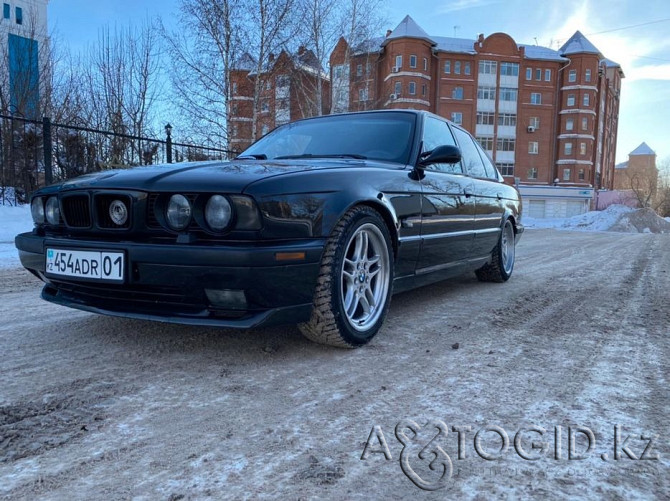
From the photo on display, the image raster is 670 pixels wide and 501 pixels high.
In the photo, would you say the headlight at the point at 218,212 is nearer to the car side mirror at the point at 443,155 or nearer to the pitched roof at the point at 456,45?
the car side mirror at the point at 443,155

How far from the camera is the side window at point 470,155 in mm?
4207

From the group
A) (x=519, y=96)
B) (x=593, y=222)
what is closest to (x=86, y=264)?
(x=593, y=222)

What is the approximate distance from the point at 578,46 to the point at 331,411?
2091 inches

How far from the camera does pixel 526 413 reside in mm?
1802

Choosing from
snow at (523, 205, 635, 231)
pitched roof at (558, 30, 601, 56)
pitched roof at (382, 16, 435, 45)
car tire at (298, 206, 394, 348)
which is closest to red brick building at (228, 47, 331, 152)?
snow at (523, 205, 635, 231)

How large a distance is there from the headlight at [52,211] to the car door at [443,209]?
207cm

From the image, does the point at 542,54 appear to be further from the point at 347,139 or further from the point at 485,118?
the point at 347,139

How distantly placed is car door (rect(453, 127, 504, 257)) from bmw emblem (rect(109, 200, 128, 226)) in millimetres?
2738

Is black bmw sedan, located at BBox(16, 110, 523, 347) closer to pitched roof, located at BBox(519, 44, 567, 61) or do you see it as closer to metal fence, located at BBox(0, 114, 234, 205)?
metal fence, located at BBox(0, 114, 234, 205)

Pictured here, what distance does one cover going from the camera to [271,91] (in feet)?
57.5

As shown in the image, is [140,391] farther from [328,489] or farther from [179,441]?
[328,489]

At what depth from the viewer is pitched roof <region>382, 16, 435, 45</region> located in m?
40.7

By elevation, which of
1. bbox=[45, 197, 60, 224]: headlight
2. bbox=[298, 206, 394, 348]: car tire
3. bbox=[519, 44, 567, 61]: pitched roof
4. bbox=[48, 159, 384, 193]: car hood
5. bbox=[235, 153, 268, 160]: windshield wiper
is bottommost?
bbox=[298, 206, 394, 348]: car tire

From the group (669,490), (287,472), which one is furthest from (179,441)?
(669,490)
